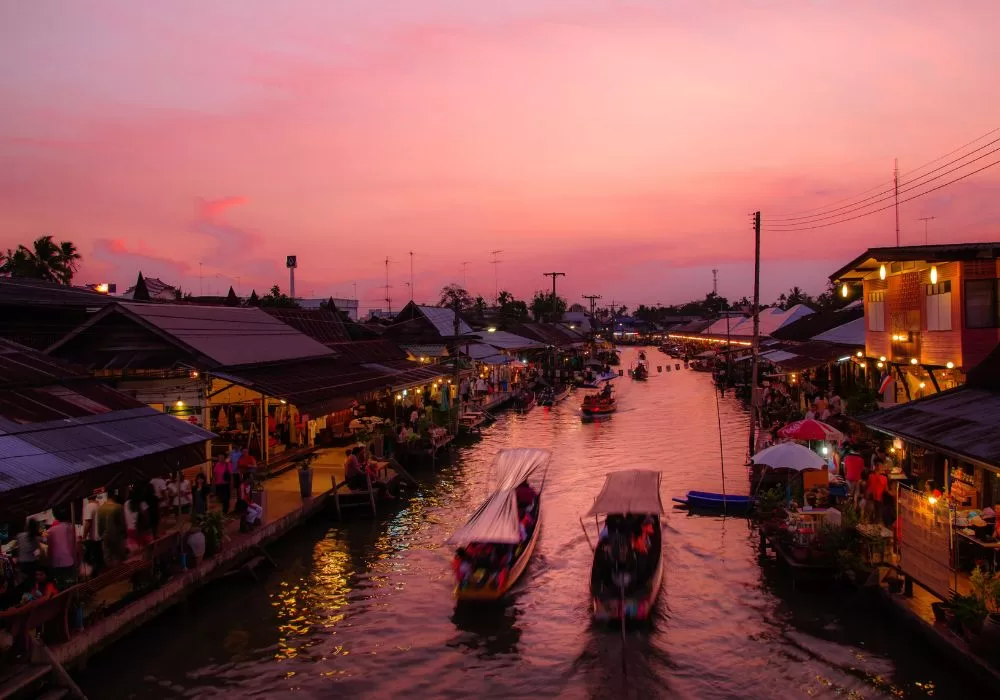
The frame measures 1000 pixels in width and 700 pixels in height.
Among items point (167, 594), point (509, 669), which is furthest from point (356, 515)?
point (509, 669)

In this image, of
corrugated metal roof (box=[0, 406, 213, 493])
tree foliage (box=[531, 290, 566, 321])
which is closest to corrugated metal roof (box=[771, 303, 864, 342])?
corrugated metal roof (box=[0, 406, 213, 493])

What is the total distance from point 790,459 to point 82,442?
15626 mm

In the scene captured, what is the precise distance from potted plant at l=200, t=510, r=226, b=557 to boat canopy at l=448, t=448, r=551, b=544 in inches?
207

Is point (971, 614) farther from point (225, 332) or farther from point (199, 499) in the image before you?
point (225, 332)

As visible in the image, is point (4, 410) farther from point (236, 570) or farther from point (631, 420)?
point (631, 420)

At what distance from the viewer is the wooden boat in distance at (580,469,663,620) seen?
13.9 m

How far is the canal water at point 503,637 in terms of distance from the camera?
11773 millimetres

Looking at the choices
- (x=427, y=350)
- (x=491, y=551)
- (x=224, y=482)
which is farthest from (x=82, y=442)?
(x=427, y=350)

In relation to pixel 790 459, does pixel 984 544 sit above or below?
below

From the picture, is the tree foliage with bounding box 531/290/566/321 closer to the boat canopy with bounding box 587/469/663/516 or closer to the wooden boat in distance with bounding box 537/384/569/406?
the wooden boat in distance with bounding box 537/384/569/406

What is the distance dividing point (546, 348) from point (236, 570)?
180ft

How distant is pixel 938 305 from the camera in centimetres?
1983

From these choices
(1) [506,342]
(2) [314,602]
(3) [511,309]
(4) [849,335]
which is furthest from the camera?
(3) [511,309]

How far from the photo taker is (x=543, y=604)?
15391 millimetres
